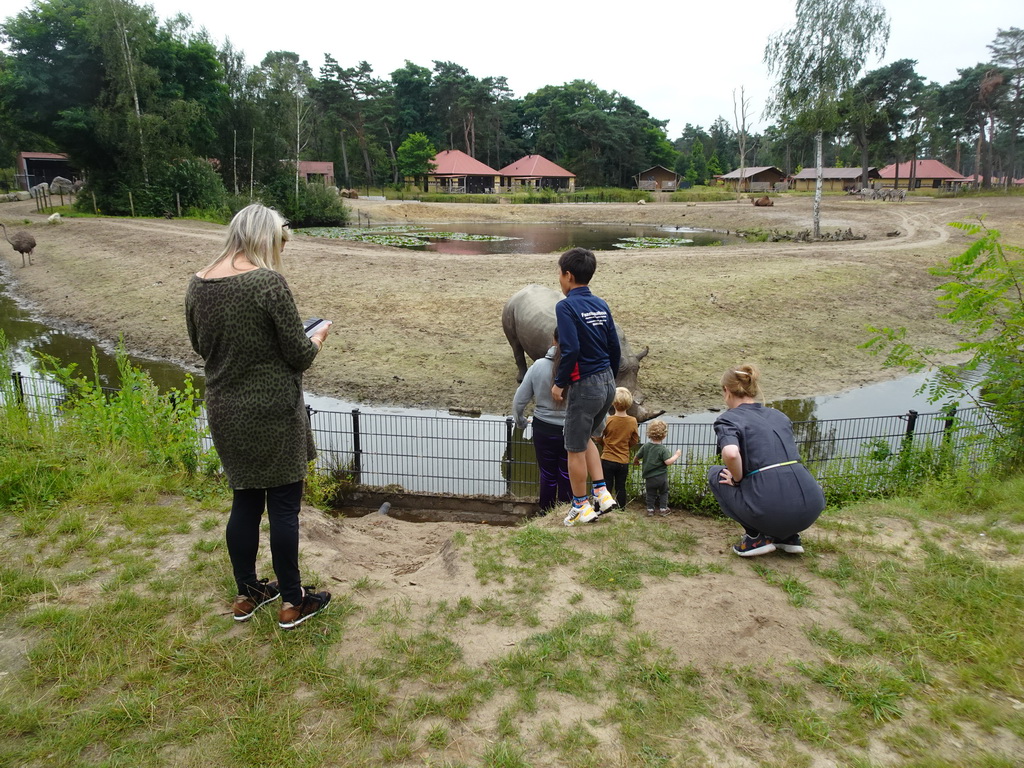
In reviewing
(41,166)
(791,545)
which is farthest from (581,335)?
(41,166)

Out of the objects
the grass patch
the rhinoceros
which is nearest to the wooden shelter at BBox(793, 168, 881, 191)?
the rhinoceros

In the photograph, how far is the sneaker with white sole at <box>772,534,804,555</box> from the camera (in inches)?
181

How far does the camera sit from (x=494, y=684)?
3320 mm

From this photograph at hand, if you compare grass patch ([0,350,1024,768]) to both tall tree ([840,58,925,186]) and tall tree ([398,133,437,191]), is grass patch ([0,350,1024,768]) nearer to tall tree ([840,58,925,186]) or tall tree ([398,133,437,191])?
tall tree ([840,58,925,186])

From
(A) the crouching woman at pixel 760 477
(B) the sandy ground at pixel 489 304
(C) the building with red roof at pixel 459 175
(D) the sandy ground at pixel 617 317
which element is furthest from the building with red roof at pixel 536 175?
(A) the crouching woman at pixel 760 477

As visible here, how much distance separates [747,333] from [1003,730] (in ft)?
39.7

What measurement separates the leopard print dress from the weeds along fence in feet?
8.77

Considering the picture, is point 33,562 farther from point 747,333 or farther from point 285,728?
point 747,333

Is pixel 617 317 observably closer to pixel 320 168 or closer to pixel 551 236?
pixel 551 236

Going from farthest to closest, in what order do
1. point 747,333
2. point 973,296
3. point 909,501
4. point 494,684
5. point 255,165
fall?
point 255,165 → point 747,333 → point 973,296 → point 909,501 → point 494,684

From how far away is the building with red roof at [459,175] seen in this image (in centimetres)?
7112

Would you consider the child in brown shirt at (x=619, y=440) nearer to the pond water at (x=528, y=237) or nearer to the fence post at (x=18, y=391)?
the fence post at (x=18, y=391)

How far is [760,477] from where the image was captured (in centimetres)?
441

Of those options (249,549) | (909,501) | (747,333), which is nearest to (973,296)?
(909,501)
